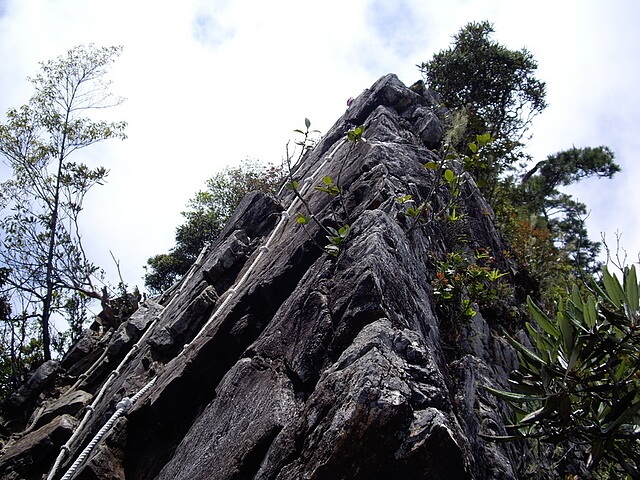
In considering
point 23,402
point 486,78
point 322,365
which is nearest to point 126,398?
point 322,365

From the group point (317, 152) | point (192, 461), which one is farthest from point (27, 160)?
point (192, 461)

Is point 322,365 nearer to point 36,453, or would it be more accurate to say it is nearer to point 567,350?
point 567,350

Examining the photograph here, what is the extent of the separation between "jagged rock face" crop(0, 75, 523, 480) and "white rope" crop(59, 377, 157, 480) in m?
0.07

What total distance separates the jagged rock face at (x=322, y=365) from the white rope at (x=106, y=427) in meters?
0.07

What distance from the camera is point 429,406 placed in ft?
11.1

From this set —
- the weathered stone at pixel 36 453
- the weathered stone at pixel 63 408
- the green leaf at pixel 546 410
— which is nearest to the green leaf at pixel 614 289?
the green leaf at pixel 546 410

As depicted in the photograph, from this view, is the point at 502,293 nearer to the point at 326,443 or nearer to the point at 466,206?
the point at 466,206

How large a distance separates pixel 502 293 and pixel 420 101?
14.2 ft

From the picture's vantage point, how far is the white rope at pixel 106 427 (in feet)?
16.9

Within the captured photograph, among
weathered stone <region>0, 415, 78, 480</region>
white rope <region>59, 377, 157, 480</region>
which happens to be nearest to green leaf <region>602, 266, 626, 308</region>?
white rope <region>59, 377, 157, 480</region>

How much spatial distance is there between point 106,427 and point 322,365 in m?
2.66

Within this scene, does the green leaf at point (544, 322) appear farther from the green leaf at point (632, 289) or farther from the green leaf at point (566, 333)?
the green leaf at point (632, 289)

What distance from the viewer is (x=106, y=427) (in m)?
5.30

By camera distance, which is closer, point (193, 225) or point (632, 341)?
point (632, 341)
